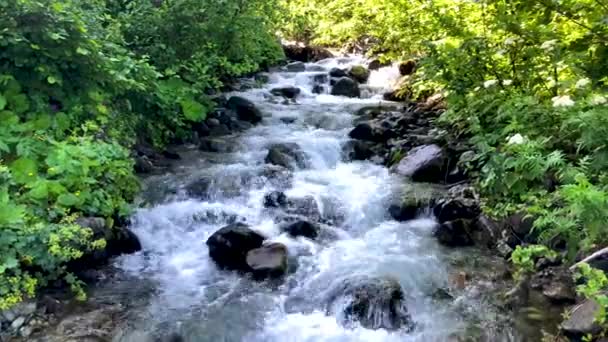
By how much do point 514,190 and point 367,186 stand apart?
2.75 meters

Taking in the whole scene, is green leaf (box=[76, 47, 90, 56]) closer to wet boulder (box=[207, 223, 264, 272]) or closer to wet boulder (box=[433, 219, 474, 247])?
wet boulder (box=[207, 223, 264, 272])

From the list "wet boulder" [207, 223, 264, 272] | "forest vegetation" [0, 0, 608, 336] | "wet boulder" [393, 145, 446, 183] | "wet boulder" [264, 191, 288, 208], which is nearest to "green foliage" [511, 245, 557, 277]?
"forest vegetation" [0, 0, 608, 336]

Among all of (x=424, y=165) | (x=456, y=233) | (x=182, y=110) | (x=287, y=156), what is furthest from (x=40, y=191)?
(x=424, y=165)

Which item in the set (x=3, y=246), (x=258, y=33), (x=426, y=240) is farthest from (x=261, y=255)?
(x=258, y=33)

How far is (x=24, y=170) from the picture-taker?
467 cm

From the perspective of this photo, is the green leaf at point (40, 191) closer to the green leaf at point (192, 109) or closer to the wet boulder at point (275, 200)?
the wet boulder at point (275, 200)

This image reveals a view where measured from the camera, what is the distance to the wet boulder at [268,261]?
570 centimetres

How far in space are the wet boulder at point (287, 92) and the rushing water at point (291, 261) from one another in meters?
3.51

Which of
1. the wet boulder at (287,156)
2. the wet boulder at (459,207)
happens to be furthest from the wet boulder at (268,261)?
the wet boulder at (287,156)

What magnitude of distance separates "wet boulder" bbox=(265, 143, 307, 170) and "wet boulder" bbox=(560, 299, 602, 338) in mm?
4841

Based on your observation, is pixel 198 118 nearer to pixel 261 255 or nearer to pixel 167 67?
pixel 167 67

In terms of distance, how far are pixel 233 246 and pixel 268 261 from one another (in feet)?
1.45

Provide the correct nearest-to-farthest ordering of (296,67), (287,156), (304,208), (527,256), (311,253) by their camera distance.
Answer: (527,256) → (311,253) → (304,208) → (287,156) → (296,67)

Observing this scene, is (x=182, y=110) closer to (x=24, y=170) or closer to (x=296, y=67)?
(x=24, y=170)
